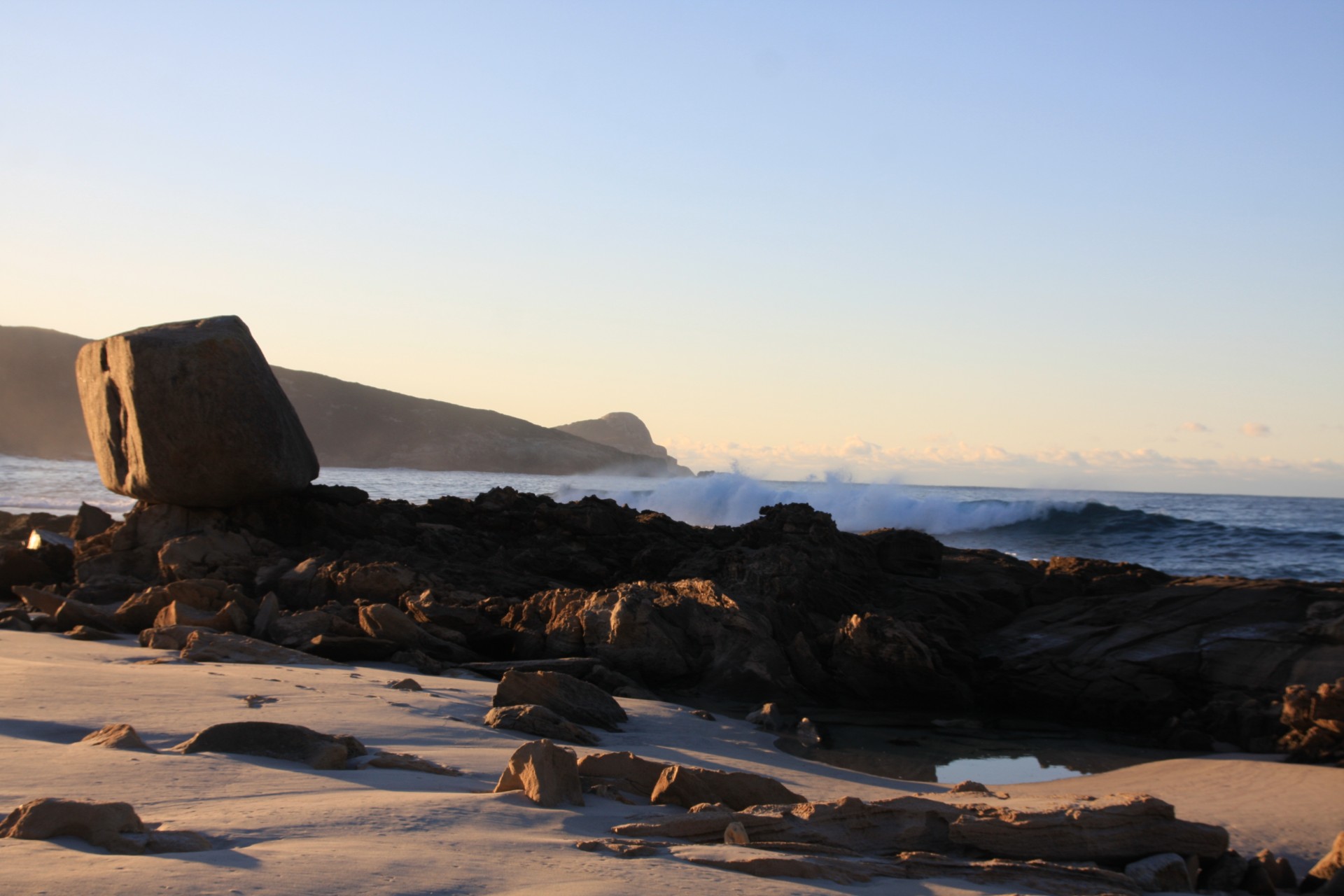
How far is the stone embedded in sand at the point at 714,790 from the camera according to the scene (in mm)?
3875

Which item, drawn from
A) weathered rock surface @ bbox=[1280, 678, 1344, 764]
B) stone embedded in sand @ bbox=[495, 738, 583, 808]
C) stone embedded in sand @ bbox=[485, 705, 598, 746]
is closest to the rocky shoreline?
weathered rock surface @ bbox=[1280, 678, 1344, 764]

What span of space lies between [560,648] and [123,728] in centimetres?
467

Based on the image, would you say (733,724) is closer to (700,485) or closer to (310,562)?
(310,562)

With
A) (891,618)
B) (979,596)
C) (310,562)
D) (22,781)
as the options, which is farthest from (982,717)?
(22,781)

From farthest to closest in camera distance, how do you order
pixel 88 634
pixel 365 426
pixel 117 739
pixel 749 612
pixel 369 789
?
pixel 365 426 → pixel 749 612 → pixel 88 634 → pixel 117 739 → pixel 369 789

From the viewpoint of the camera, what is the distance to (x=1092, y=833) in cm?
373

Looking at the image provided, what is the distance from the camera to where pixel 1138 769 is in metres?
6.80

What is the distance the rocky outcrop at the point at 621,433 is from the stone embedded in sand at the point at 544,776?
10830 cm

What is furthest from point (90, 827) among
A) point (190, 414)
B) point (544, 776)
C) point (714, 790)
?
point (190, 414)

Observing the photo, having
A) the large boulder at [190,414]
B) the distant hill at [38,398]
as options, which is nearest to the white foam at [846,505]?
the large boulder at [190,414]

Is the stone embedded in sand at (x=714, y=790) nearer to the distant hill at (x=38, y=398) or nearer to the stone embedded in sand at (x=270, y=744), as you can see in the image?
the stone embedded in sand at (x=270, y=744)

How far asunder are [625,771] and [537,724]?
1469 mm

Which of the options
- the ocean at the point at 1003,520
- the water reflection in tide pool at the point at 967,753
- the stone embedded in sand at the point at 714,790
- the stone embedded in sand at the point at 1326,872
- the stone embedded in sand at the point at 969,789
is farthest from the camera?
the ocean at the point at 1003,520

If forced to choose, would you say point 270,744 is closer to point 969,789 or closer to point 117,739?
point 117,739
